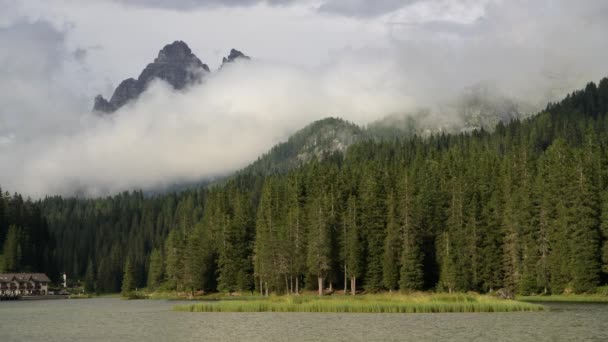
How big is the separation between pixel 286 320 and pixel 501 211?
2440 inches

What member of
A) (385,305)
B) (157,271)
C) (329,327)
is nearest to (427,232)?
(385,305)

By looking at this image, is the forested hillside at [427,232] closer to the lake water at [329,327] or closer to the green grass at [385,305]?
the lake water at [329,327]

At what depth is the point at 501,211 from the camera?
12888 cm

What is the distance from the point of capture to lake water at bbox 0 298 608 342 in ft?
197

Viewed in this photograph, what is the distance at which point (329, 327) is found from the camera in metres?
69.3

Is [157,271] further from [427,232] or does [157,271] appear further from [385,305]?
[385,305]

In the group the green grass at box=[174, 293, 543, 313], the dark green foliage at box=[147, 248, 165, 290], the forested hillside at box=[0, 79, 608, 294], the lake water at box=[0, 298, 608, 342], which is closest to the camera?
the lake water at box=[0, 298, 608, 342]

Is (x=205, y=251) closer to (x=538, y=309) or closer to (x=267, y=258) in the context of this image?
(x=267, y=258)

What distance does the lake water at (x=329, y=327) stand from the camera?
6006 centimetres

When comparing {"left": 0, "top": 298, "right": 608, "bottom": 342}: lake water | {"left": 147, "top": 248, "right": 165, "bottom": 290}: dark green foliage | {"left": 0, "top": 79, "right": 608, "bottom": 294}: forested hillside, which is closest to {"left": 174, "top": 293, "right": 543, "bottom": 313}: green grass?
{"left": 0, "top": 298, "right": 608, "bottom": 342}: lake water

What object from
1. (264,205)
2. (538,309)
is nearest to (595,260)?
(538,309)

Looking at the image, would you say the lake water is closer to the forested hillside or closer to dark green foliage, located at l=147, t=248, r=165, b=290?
the forested hillside

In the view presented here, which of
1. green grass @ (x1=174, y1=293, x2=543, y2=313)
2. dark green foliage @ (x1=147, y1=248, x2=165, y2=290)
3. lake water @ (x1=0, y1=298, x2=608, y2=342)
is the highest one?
dark green foliage @ (x1=147, y1=248, x2=165, y2=290)

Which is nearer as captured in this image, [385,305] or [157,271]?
[385,305]
